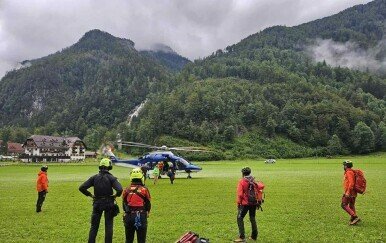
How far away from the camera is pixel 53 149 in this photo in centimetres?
15800

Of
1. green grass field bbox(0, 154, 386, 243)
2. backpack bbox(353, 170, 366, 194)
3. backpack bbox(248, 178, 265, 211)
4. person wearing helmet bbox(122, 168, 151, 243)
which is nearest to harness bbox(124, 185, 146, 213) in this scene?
person wearing helmet bbox(122, 168, 151, 243)

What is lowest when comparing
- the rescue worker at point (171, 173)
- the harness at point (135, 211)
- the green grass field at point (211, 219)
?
the green grass field at point (211, 219)

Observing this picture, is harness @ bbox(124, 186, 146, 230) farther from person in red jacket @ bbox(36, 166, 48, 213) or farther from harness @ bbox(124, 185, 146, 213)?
person in red jacket @ bbox(36, 166, 48, 213)

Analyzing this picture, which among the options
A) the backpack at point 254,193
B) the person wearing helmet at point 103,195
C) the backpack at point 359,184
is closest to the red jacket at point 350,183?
the backpack at point 359,184

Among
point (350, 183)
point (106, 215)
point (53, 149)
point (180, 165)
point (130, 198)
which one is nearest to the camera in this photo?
point (130, 198)

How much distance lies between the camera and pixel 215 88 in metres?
198

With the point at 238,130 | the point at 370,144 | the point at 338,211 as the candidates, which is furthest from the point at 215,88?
the point at 338,211

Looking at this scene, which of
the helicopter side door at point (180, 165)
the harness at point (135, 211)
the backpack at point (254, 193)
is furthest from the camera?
the helicopter side door at point (180, 165)

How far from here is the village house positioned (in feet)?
501

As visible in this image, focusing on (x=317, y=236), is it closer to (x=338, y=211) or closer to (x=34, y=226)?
(x=338, y=211)

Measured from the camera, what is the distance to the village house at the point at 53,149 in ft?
501

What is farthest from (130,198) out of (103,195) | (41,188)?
(41,188)

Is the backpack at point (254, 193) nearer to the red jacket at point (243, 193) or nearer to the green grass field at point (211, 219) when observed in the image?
the red jacket at point (243, 193)

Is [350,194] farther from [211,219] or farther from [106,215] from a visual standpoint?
[106,215]
